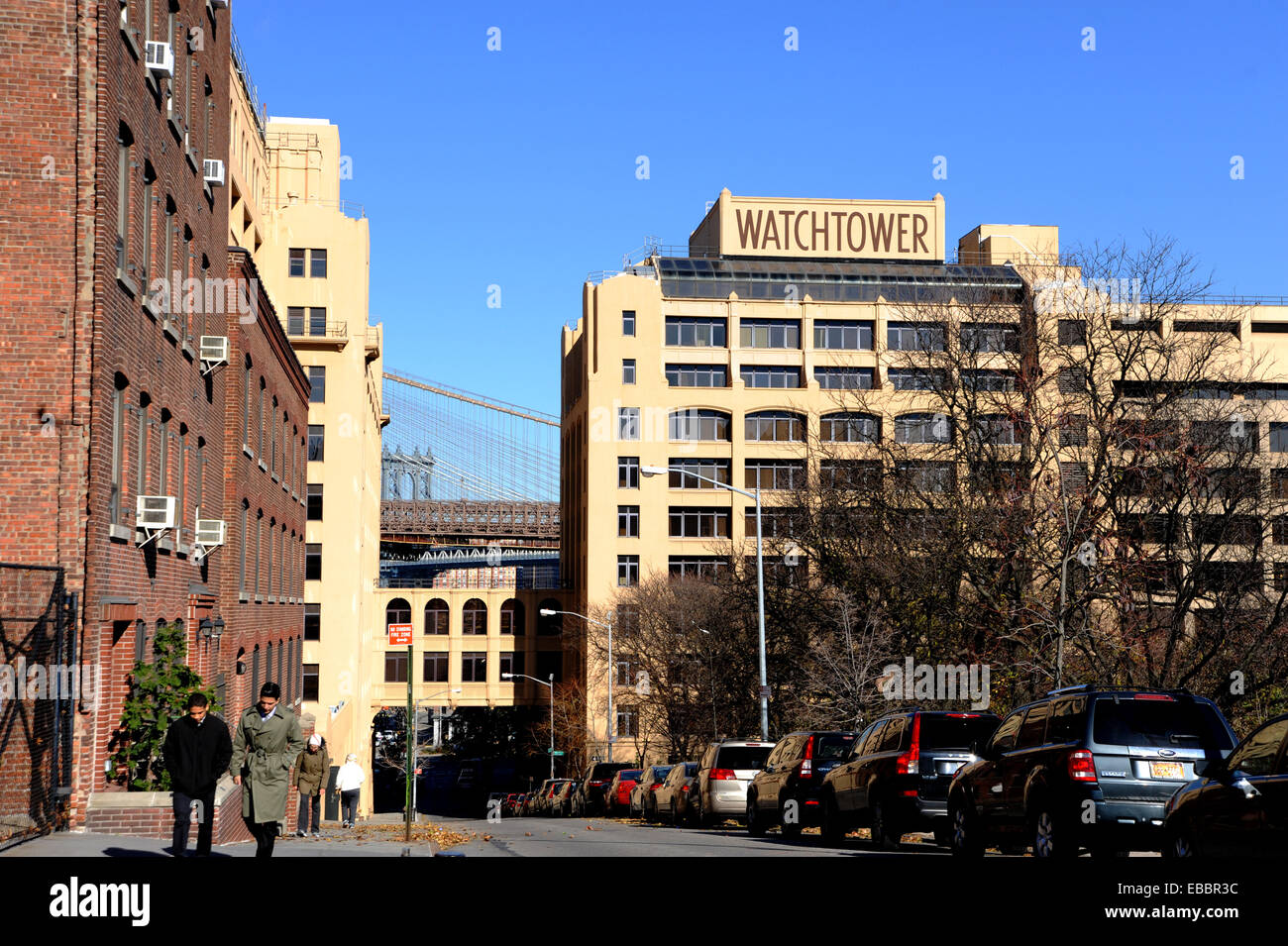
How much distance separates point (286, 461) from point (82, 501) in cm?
2567

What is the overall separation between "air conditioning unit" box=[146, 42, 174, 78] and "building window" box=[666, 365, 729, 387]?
6974cm

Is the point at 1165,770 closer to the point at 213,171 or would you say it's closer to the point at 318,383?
the point at 213,171

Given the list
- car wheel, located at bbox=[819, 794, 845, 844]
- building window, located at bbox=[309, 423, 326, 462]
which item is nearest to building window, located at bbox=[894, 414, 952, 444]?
car wheel, located at bbox=[819, 794, 845, 844]

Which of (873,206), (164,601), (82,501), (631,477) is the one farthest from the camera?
(873,206)

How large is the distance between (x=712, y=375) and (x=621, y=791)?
52.6 m

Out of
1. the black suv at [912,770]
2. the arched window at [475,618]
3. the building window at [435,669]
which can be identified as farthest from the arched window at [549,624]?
the black suv at [912,770]

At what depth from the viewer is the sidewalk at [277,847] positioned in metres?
14.8

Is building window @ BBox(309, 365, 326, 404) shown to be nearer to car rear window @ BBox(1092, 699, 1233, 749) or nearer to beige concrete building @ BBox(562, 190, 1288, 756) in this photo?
beige concrete building @ BBox(562, 190, 1288, 756)

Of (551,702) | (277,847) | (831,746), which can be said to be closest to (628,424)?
(551,702)

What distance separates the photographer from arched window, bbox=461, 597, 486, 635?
96.2m

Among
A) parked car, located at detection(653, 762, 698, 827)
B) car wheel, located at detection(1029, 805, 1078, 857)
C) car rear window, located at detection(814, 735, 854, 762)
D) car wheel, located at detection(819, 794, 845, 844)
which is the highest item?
car rear window, located at detection(814, 735, 854, 762)

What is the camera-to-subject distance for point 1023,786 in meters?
15.1
